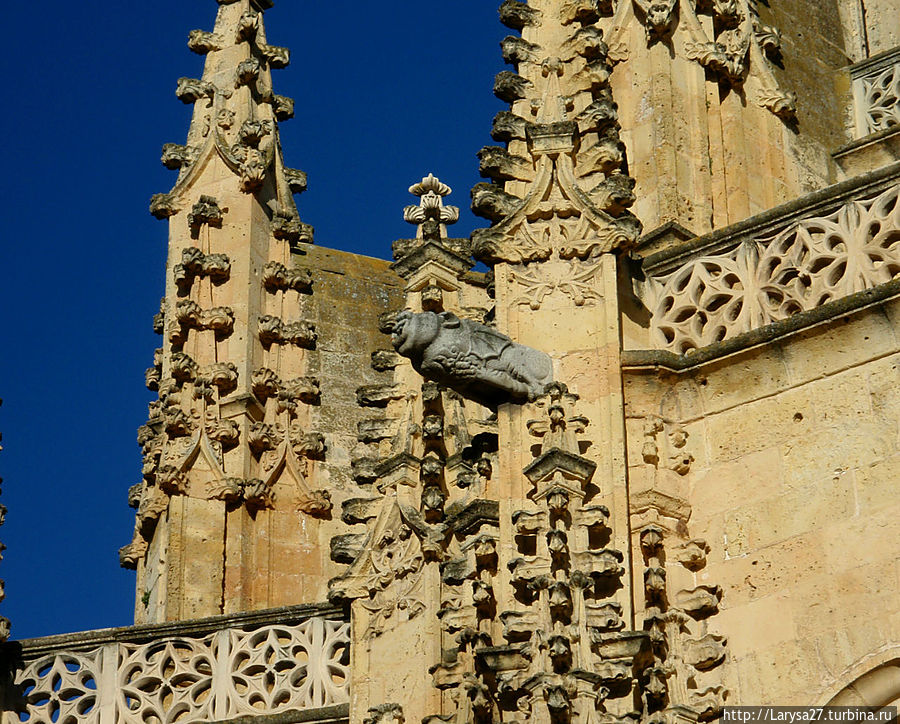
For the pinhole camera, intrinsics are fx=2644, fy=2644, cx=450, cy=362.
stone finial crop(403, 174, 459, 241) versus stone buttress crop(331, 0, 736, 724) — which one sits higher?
stone finial crop(403, 174, 459, 241)

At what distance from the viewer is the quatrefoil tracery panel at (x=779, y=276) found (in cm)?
1436

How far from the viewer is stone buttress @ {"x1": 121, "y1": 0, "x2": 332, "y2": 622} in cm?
1788

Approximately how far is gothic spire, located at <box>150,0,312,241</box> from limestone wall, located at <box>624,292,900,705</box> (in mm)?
5795

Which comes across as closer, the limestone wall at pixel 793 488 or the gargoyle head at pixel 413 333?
the limestone wall at pixel 793 488

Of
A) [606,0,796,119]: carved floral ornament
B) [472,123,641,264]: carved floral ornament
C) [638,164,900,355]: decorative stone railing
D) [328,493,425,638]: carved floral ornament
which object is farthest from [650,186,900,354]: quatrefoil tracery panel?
[606,0,796,119]: carved floral ornament

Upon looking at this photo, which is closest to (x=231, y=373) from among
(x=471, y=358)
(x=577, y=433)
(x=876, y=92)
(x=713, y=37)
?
(x=713, y=37)

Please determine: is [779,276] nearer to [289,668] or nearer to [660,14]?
[660,14]

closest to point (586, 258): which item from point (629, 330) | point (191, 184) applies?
point (629, 330)

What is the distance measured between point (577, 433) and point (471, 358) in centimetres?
70

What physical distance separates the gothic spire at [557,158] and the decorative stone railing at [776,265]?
0.54 m

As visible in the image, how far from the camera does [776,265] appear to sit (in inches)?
583

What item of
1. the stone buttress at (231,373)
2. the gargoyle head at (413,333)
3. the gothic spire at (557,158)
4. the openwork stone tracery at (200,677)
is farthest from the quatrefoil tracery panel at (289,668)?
the gothic spire at (557,158)

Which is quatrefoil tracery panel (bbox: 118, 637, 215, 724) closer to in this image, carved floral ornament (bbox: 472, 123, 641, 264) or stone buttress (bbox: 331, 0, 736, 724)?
stone buttress (bbox: 331, 0, 736, 724)

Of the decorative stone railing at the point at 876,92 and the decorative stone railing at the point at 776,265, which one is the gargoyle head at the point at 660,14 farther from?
the decorative stone railing at the point at 776,265
